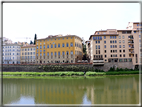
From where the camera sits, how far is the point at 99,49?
45.1 metres

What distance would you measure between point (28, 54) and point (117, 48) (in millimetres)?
39995

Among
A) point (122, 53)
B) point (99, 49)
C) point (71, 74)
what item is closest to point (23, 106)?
point (71, 74)

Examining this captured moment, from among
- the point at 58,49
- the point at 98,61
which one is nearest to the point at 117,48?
the point at 98,61

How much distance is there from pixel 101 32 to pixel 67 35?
43.7 ft

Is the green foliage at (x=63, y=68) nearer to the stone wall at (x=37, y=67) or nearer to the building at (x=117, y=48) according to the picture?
the stone wall at (x=37, y=67)

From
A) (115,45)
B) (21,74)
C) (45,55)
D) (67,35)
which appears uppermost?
(67,35)

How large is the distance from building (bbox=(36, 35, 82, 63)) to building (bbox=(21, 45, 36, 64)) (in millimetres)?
5840

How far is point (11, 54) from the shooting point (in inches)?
2448

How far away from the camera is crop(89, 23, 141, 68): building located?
4353cm

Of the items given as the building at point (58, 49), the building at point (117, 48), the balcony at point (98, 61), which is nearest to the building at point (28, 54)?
the building at point (58, 49)

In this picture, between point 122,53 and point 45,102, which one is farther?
point 122,53

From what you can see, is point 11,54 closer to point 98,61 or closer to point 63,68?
point 63,68

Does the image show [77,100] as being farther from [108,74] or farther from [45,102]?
[108,74]

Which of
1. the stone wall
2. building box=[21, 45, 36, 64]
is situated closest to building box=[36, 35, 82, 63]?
building box=[21, 45, 36, 64]
